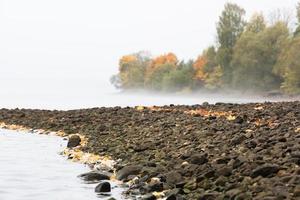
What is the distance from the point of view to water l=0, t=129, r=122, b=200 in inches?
528

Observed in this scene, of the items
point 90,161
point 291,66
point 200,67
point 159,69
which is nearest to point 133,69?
point 159,69

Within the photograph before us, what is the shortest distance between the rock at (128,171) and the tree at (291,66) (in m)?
60.5

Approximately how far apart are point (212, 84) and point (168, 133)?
85.9m

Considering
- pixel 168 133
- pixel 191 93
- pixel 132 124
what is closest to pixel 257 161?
pixel 168 133

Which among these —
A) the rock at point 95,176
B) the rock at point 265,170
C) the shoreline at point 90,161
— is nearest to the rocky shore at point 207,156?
the rock at point 265,170

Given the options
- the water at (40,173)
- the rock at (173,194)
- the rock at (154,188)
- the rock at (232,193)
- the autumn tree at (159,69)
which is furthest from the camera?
the autumn tree at (159,69)

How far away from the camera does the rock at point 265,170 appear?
37.6 feet

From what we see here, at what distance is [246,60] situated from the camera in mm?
86812

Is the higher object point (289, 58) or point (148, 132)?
point (289, 58)

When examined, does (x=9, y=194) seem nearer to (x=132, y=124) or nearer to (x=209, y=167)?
(x=209, y=167)

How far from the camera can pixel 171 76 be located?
127 m

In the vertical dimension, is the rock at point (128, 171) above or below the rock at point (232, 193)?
below

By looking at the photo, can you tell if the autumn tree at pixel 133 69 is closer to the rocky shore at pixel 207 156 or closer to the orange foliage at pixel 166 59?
the orange foliage at pixel 166 59

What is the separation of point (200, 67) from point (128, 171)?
10422 cm
